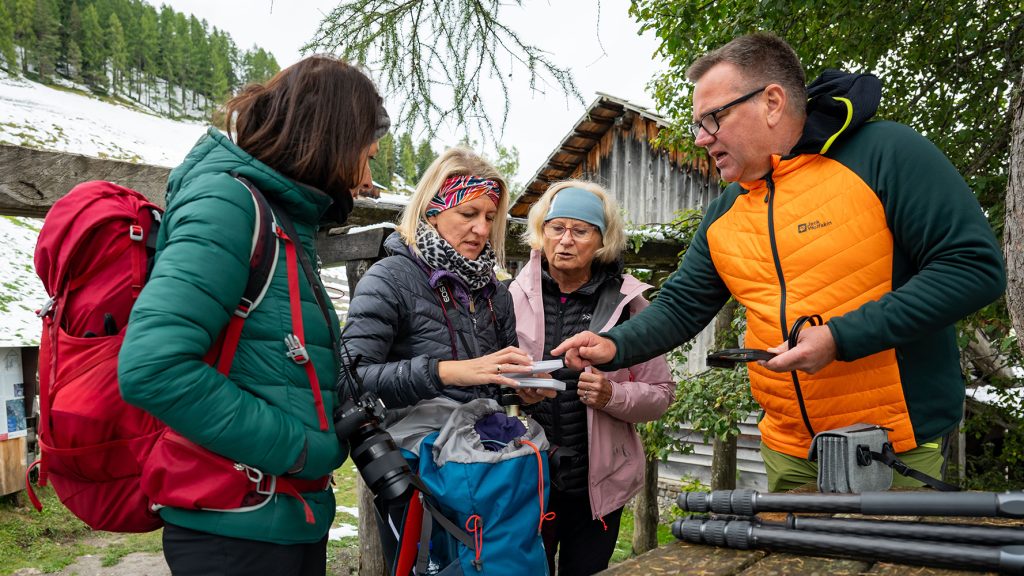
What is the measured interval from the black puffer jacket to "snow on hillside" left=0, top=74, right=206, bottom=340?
8.83 metres

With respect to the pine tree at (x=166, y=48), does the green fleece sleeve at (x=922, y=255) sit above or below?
below

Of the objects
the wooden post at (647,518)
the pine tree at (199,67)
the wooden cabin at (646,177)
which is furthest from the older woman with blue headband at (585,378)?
the pine tree at (199,67)

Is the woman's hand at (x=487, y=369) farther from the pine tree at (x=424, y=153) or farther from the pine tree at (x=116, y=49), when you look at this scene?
the pine tree at (x=116, y=49)

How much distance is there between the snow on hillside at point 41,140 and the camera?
32.8 feet

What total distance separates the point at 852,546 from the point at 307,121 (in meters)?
1.49

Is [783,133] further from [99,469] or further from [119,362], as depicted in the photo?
[99,469]

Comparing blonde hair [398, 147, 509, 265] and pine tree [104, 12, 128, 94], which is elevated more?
pine tree [104, 12, 128, 94]

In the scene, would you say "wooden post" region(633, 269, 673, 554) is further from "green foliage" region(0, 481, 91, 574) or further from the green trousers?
"green foliage" region(0, 481, 91, 574)

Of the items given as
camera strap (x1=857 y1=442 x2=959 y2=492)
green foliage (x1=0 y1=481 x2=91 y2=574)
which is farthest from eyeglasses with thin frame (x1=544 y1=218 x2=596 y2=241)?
green foliage (x1=0 y1=481 x2=91 y2=574)

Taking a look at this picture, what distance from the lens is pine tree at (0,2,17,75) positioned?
199 feet

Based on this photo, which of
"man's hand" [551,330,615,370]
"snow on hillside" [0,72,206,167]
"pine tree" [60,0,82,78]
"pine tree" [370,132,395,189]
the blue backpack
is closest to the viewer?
the blue backpack

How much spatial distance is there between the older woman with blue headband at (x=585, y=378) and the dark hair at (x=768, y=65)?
3.08 ft

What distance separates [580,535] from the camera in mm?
2688

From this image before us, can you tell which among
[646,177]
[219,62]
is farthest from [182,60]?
[646,177]
